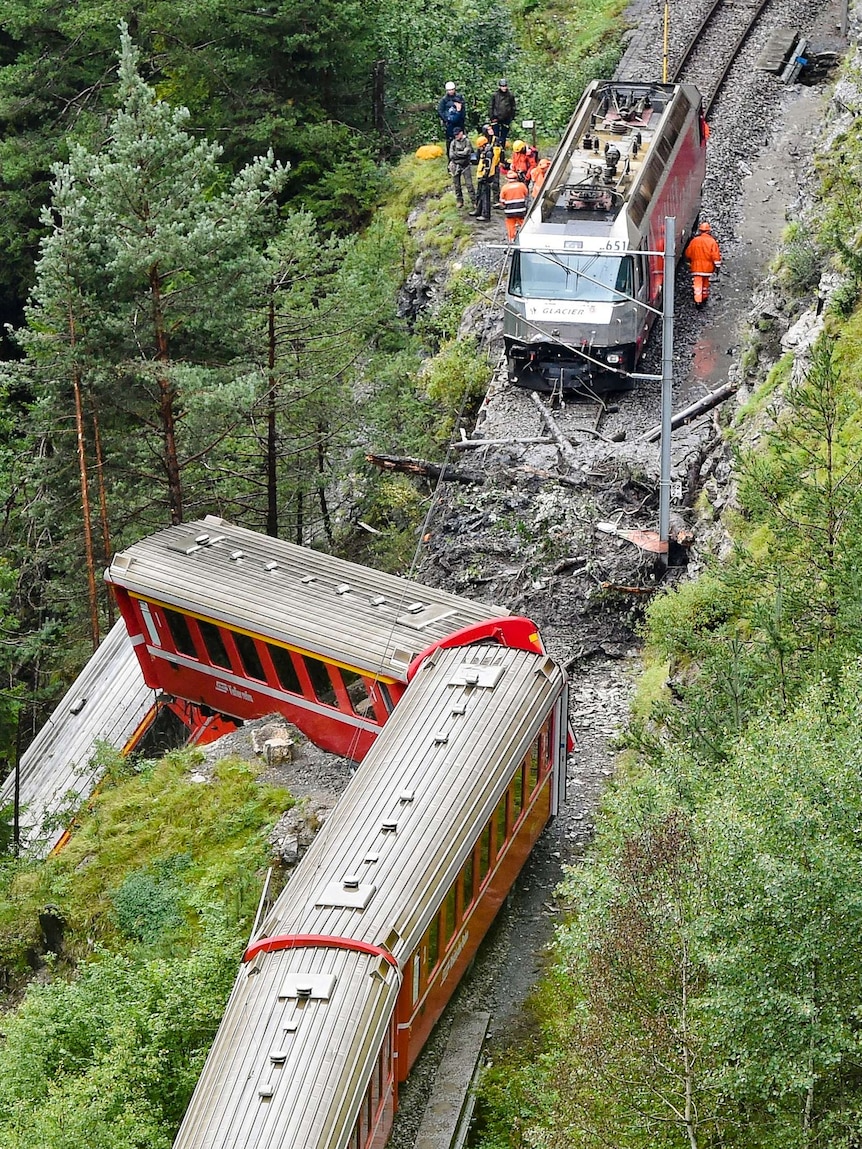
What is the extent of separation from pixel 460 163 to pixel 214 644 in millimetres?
15928

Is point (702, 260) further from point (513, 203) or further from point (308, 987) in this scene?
point (308, 987)

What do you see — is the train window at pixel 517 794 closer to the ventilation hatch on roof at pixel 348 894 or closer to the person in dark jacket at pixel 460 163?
the ventilation hatch on roof at pixel 348 894

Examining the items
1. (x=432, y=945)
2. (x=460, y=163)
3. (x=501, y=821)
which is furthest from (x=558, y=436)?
(x=432, y=945)

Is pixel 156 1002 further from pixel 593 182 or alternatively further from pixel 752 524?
pixel 593 182

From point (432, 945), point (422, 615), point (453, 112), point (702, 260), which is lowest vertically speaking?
point (432, 945)

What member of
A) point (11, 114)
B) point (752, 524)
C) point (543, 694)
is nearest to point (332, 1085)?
point (543, 694)

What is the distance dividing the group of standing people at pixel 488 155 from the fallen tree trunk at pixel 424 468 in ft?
23.1

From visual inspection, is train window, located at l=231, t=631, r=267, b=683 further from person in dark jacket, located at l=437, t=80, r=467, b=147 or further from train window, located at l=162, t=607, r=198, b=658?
person in dark jacket, located at l=437, t=80, r=467, b=147

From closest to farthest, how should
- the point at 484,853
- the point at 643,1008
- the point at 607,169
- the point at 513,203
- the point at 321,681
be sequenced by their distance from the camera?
the point at 643,1008
the point at 484,853
the point at 321,681
the point at 607,169
the point at 513,203

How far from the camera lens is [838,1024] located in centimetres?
1001

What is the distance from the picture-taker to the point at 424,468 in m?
25.8

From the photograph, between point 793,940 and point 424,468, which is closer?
point 793,940

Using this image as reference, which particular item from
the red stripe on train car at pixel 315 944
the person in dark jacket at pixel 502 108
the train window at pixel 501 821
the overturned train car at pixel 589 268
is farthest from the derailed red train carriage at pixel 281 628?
the person in dark jacket at pixel 502 108

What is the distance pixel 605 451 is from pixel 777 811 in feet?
48.4
